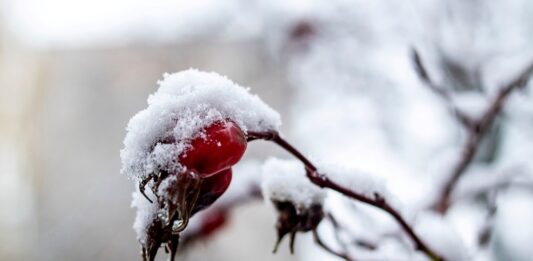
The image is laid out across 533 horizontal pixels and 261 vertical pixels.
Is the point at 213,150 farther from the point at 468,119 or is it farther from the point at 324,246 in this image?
the point at 468,119

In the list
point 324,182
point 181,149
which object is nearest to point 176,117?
point 181,149

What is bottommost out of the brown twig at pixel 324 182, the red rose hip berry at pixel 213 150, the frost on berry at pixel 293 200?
the frost on berry at pixel 293 200

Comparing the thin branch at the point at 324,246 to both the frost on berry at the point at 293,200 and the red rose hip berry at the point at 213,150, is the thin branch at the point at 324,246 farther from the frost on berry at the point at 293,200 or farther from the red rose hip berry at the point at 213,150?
the red rose hip berry at the point at 213,150

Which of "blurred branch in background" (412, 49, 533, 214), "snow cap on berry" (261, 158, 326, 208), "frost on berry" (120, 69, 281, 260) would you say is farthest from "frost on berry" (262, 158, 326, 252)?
"blurred branch in background" (412, 49, 533, 214)

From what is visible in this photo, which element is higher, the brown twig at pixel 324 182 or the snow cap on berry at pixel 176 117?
the snow cap on berry at pixel 176 117

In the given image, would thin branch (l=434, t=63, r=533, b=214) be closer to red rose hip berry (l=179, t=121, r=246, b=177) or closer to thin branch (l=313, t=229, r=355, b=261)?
thin branch (l=313, t=229, r=355, b=261)

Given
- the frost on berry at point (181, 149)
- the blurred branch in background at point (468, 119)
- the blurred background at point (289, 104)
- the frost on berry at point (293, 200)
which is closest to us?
the frost on berry at point (181, 149)

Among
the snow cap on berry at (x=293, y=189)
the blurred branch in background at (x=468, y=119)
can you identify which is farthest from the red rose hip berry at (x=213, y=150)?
the blurred branch in background at (x=468, y=119)
